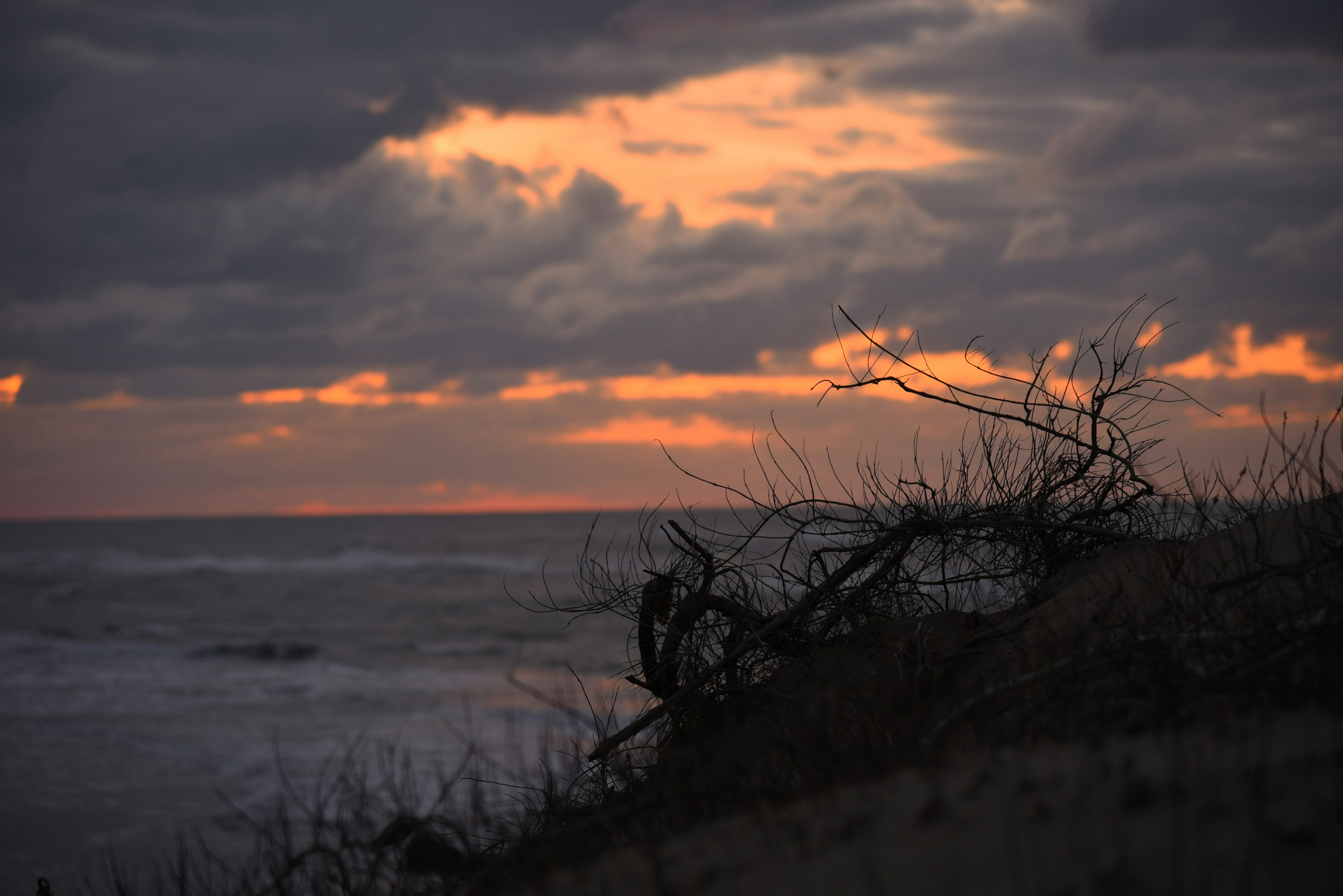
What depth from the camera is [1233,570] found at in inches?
169

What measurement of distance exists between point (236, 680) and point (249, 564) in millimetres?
44510

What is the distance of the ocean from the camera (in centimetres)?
1205

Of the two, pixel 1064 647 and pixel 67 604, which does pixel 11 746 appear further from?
pixel 67 604

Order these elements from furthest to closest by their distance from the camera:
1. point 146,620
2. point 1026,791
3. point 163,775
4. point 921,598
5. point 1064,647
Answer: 1. point 146,620
2. point 163,775
3. point 921,598
4. point 1064,647
5. point 1026,791

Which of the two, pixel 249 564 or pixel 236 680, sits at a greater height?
pixel 249 564

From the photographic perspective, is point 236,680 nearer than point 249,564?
Yes

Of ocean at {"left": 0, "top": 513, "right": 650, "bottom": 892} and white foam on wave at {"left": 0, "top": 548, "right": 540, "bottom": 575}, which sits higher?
white foam on wave at {"left": 0, "top": 548, "right": 540, "bottom": 575}

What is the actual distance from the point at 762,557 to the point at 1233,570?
8.10ft

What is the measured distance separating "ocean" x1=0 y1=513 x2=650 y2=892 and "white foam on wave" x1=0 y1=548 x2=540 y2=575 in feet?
1.52

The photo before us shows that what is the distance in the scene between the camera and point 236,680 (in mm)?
23984

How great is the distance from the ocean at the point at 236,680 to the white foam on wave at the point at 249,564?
0.46 m

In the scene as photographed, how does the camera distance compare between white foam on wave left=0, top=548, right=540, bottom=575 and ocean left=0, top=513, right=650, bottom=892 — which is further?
white foam on wave left=0, top=548, right=540, bottom=575

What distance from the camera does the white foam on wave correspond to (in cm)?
5662

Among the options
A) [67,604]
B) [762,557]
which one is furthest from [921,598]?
[67,604]
